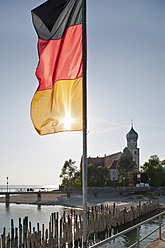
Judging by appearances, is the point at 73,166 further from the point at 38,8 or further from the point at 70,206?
the point at 38,8

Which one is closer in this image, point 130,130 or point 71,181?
point 71,181

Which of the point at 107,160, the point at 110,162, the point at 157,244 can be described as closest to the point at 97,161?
the point at 107,160

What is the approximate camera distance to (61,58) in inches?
344

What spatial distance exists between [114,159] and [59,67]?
314 feet

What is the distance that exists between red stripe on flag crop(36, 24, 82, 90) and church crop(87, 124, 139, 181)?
9138 centimetres

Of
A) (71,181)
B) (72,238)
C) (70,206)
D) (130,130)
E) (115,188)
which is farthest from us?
(130,130)

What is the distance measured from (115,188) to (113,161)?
27924mm

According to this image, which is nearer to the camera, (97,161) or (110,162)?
(110,162)

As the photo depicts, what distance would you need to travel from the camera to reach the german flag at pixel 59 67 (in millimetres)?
8508

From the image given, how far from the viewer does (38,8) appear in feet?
29.5

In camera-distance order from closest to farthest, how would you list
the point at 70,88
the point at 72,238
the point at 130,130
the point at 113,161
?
the point at 70,88 → the point at 72,238 → the point at 113,161 → the point at 130,130

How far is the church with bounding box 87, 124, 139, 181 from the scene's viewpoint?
101 meters

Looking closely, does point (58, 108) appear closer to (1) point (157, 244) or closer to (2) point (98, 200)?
(1) point (157, 244)

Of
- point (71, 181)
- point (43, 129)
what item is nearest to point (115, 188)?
point (71, 181)
